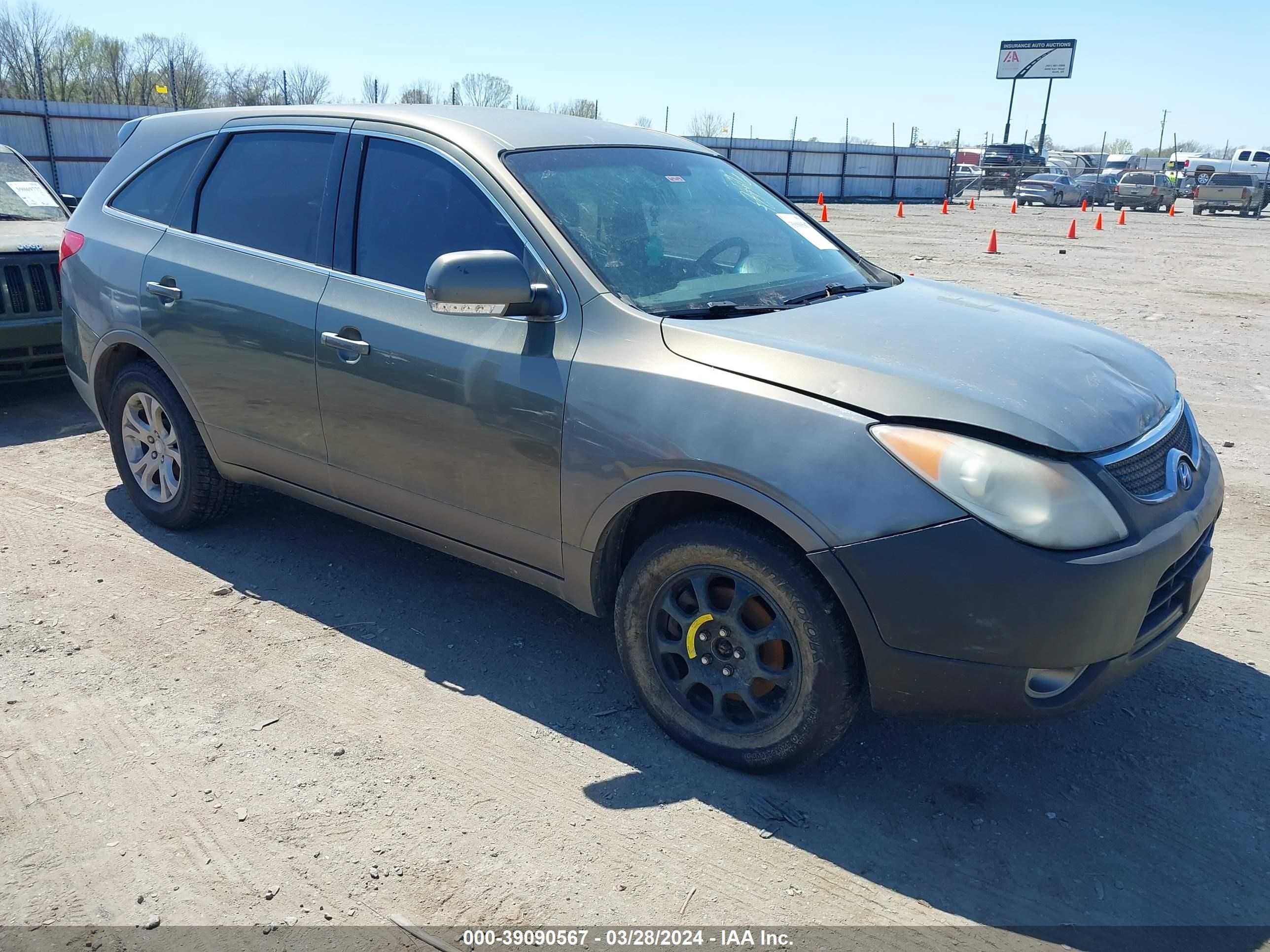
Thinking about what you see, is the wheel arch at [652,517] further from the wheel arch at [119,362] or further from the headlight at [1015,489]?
the wheel arch at [119,362]

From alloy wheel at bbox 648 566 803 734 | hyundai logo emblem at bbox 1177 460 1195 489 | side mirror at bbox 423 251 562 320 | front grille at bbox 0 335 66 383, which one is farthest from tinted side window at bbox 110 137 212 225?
hyundai logo emblem at bbox 1177 460 1195 489

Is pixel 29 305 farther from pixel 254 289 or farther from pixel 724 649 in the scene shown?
pixel 724 649

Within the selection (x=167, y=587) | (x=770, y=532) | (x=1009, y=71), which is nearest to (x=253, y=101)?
(x=167, y=587)

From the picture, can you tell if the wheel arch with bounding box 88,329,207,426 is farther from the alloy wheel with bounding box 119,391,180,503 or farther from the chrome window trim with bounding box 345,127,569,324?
the chrome window trim with bounding box 345,127,569,324

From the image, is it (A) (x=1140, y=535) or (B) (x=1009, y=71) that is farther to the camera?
(B) (x=1009, y=71)

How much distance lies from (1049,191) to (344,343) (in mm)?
43624

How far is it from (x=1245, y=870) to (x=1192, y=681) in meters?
1.08

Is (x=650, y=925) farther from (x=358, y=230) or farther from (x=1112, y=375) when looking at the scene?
(x=358, y=230)

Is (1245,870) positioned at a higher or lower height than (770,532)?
lower

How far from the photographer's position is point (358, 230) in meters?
3.83

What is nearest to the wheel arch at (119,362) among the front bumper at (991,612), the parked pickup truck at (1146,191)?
the front bumper at (991,612)

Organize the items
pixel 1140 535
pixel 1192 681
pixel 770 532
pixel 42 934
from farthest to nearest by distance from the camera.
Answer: pixel 1192 681 < pixel 770 532 < pixel 1140 535 < pixel 42 934

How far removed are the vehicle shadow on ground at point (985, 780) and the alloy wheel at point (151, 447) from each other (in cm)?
93

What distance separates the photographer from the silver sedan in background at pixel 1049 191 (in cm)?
4175
